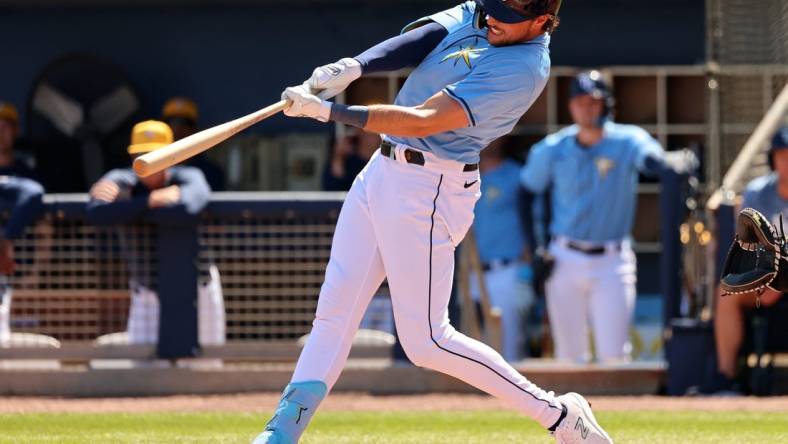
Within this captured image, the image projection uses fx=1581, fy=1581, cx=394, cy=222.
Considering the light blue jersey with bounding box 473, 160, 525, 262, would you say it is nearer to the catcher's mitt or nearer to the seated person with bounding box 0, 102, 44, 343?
the seated person with bounding box 0, 102, 44, 343

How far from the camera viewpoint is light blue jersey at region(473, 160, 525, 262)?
10.3m

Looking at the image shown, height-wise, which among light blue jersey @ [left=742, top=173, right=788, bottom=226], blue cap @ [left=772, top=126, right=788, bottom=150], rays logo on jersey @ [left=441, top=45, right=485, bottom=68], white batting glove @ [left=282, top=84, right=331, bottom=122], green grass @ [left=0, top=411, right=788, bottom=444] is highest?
Answer: rays logo on jersey @ [left=441, top=45, right=485, bottom=68]

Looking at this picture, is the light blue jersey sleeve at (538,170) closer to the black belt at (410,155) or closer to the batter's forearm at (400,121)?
the black belt at (410,155)

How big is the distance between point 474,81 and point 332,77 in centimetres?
47

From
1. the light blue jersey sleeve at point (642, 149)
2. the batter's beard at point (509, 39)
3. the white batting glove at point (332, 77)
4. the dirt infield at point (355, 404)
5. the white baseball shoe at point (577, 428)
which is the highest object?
the batter's beard at point (509, 39)

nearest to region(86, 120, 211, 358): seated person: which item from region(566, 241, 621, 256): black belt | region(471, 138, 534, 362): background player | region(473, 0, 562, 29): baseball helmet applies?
region(471, 138, 534, 362): background player

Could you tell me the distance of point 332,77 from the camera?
5.26 meters

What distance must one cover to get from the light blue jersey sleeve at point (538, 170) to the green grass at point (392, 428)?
224 centimetres

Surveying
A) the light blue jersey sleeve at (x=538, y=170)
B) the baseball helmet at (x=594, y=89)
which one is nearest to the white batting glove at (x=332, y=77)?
the baseball helmet at (x=594, y=89)

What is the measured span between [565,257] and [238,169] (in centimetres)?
348

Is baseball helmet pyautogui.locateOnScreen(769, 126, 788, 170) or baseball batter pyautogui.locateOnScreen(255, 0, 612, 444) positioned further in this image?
baseball helmet pyautogui.locateOnScreen(769, 126, 788, 170)

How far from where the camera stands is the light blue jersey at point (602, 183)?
9508 millimetres

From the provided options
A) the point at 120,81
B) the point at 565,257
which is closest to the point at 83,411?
the point at 565,257

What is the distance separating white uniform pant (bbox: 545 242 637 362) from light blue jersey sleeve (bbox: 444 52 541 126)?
421 centimetres
